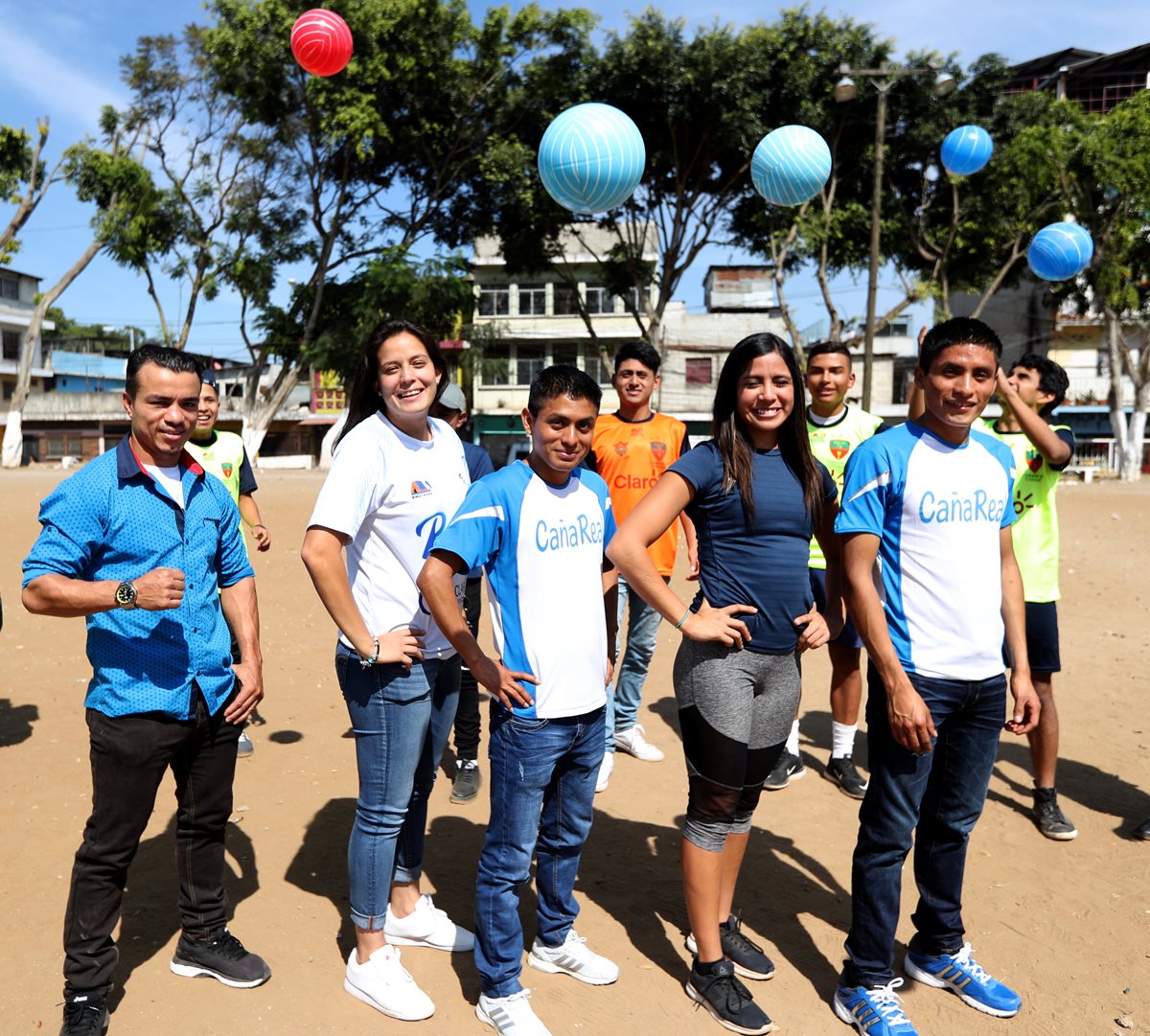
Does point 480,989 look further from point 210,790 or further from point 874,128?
point 874,128

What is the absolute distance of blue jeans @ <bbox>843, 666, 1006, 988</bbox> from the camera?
9.52ft

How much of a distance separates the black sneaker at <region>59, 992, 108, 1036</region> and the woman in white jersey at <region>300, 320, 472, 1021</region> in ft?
2.37

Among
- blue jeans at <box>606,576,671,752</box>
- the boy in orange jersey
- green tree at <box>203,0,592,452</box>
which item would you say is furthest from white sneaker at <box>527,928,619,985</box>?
green tree at <box>203,0,592,452</box>

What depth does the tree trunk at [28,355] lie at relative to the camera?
95.0ft

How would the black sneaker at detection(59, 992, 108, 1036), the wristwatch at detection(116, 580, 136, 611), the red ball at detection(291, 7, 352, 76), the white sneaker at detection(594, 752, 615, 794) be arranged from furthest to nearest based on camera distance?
1. the red ball at detection(291, 7, 352, 76)
2. the white sneaker at detection(594, 752, 615, 794)
3. the black sneaker at detection(59, 992, 108, 1036)
4. the wristwatch at detection(116, 580, 136, 611)

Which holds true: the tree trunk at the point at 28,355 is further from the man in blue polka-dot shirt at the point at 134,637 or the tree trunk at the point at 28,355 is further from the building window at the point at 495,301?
the man in blue polka-dot shirt at the point at 134,637

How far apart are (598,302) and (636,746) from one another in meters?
35.6

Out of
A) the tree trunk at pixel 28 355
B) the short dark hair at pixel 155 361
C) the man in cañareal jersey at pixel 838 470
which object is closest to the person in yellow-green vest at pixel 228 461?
the short dark hair at pixel 155 361

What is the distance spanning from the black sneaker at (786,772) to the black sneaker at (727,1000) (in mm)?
1919

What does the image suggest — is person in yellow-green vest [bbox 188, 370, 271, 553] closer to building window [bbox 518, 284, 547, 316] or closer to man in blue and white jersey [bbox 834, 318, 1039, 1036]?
man in blue and white jersey [bbox 834, 318, 1039, 1036]

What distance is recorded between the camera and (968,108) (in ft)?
68.9

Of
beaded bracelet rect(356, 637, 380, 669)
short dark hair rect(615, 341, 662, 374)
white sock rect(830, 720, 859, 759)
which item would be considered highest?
short dark hair rect(615, 341, 662, 374)

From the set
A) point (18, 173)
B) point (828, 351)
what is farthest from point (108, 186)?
point (828, 351)

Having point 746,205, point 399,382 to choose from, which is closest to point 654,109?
point 746,205
